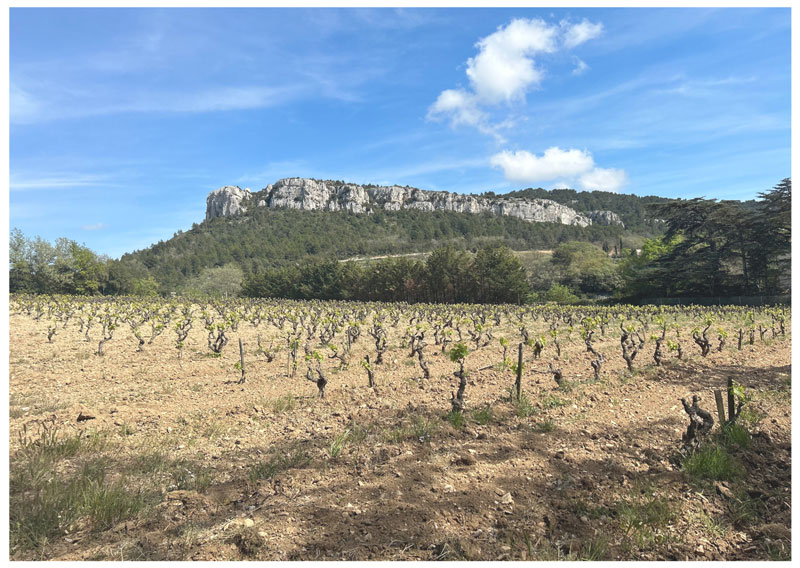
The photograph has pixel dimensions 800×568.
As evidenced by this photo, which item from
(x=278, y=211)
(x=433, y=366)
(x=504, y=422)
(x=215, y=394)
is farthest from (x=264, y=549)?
(x=278, y=211)

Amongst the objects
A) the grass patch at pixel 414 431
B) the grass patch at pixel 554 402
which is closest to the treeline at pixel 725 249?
the grass patch at pixel 554 402

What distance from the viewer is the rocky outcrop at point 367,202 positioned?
507 feet

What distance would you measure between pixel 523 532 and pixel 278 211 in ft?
498

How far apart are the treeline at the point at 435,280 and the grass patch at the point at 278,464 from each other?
44.6 meters

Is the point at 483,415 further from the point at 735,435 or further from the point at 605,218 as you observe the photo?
the point at 605,218

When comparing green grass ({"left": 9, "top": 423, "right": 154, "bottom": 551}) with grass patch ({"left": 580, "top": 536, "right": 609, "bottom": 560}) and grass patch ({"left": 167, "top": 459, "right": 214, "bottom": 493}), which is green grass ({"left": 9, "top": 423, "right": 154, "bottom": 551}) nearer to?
grass patch ({"left": 167, "top": 459, "right": 214, "bottom": 493})

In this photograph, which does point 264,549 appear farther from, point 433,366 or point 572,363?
point 572,363

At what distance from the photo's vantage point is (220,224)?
134 meters

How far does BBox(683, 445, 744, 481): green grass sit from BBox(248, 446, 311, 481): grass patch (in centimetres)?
440

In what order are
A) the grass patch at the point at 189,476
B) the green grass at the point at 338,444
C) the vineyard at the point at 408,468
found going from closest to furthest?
the vineyard at the point at 408,468 → the grass patch at the point at 189,476 → the green grass at the point at 338,444

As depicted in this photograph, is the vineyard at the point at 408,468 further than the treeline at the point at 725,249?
No

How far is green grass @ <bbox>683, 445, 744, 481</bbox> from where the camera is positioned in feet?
14.7

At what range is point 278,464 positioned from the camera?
4852 millimetres

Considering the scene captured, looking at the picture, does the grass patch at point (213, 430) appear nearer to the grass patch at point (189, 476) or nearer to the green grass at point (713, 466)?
the grass patch at point (189, 476)
